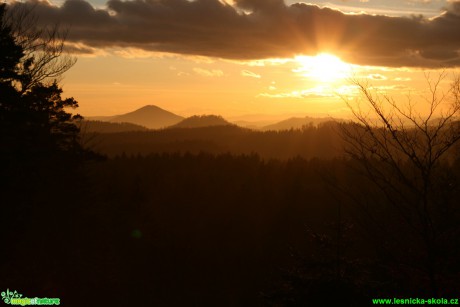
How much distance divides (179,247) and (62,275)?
36.4m

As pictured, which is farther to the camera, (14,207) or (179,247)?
(179,247)

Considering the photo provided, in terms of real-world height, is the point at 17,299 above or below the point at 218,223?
above

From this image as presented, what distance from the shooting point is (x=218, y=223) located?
73.3 m

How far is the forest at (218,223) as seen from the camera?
9.37 meters

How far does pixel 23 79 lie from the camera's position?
61.6 ft

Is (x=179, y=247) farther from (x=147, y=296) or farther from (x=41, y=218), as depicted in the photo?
(x=41, y=218)

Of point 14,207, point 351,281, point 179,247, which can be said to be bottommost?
point 179,247

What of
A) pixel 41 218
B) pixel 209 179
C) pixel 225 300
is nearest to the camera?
pixel 41 218

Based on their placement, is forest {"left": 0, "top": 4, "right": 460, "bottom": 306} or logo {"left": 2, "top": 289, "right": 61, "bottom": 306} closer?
forest {"left": 0, "top": 4, "right": 460, "bottom": 306}

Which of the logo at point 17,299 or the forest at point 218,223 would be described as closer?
the forest at point 218,223

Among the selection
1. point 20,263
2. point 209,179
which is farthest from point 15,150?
point 209,179

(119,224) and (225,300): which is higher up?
(119,224)

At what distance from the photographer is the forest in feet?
30.7

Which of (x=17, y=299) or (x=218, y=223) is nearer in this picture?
(x=17, y=299)
